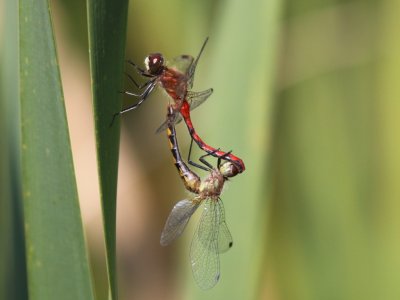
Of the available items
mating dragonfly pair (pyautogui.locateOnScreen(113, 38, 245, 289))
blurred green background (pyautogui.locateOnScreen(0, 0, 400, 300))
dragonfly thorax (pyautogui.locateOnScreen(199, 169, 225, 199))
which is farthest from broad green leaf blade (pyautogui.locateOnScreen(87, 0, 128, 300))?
dragonfly thorax (pyautogui.locateOnScreen(199, 169, 225, 199))

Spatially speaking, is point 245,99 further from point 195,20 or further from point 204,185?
point 195,20

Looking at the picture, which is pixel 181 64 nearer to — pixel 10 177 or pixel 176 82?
pixel 176 82

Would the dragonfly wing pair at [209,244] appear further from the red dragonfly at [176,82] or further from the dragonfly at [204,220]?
the red dragonfly at [176,82]

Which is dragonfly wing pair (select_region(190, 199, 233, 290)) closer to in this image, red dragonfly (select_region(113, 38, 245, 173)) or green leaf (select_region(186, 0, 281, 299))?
green leaf (select_region(186, 0, 281, 299))

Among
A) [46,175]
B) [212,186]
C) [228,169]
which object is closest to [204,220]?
[212,186]

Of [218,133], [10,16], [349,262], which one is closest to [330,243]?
[349,262]

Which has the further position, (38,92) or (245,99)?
(245,99)
